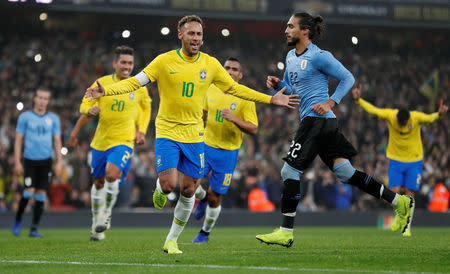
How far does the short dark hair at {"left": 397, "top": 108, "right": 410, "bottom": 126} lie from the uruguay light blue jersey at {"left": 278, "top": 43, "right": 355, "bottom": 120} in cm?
511

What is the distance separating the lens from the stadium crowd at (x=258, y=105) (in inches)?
798

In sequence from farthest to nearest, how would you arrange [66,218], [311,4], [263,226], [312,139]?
[311,4] < [263,226] < [66,218] < [312,139]

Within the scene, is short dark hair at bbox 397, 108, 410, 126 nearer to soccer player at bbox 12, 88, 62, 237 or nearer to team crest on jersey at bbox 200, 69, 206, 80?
team crest on jersey at bbox 200, 69, 206, 80

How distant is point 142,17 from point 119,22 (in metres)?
1.09

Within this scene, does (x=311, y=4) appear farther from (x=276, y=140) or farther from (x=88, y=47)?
(x=88, y=47)

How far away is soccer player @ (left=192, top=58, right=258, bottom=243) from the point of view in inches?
433

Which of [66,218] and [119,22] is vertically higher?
[119,22]

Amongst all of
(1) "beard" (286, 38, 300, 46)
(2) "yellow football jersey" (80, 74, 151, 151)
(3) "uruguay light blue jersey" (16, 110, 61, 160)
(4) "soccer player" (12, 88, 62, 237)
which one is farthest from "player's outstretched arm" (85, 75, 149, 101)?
(3) "uruguay light blue jersey" (16, 110, 61, 160)

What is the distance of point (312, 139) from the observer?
8555mm

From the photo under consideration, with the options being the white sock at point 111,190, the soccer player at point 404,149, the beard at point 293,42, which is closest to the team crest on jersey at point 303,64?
the beard at point 293,42

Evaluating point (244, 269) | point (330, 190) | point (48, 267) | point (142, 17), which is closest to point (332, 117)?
point (244, 269)

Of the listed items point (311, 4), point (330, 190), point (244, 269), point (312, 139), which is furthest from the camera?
point (311, 4)

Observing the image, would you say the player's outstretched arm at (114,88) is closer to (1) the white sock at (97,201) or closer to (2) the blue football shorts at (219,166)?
(2) the blue football shorts at (219,166)

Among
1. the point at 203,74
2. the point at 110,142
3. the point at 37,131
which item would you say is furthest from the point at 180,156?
the point at 37,131
